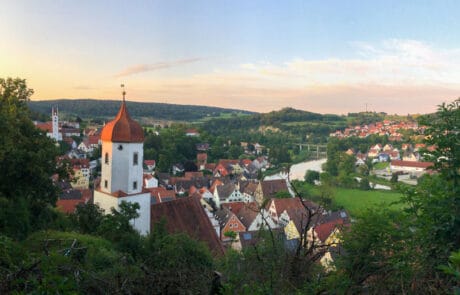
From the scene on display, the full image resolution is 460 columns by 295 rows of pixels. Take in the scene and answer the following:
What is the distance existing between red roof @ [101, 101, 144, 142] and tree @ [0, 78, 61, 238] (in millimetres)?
4147

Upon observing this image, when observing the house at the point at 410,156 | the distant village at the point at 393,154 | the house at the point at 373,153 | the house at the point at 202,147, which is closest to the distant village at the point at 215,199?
the house at the point at 202,147

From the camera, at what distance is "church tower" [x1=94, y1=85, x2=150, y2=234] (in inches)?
691

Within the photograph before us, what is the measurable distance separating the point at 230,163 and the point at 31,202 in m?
60.2

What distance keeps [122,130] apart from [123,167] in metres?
1.63

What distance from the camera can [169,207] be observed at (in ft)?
60.0

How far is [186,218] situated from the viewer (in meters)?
18.2

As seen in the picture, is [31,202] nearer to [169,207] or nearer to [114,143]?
[114,143]

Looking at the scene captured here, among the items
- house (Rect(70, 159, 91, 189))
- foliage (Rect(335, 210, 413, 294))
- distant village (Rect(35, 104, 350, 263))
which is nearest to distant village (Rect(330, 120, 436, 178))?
distant village (Rect(35, 104, 350, 263))

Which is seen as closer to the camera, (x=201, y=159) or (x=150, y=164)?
(x=150, y=164)

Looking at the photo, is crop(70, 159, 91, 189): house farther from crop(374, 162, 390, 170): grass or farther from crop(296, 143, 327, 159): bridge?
crop(296, 143, 327, 159): bridge

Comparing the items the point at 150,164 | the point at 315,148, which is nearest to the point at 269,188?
the point at 150,164

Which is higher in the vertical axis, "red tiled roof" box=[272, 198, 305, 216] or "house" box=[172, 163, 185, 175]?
"red tiled roof" box=[272, 198, 305, 216]

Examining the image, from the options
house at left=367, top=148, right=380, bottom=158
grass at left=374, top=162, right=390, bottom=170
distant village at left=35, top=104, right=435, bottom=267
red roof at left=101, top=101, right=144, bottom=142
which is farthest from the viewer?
house at left=367, top=148, right=380, bottom=158

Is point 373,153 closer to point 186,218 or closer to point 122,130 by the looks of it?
point 186,218
